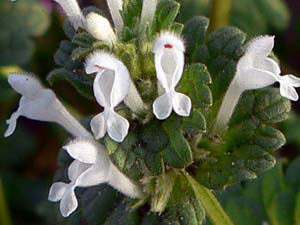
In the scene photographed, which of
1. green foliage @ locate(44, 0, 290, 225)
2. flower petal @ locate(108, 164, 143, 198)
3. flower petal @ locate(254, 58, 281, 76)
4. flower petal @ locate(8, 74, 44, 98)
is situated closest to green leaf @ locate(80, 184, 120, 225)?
green foliage @ locate(44, 0, 290, 225)

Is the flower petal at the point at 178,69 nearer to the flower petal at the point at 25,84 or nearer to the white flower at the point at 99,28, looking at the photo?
the white flower at the point at 99,28

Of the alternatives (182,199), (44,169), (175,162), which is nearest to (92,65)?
(175,162)

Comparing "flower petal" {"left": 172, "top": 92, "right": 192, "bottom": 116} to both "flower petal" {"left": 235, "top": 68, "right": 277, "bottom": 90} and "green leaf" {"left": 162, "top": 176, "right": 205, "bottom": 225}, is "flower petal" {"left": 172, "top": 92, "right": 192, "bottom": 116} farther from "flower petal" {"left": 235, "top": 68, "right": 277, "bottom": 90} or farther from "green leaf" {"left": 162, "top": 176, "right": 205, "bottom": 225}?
"green leaf" {"left": 162, "top": 176, "right": 205, "bottom": 225}

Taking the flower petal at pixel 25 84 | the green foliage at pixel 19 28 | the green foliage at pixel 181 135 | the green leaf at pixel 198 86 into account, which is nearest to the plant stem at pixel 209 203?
the green foliage at pixel 181 135

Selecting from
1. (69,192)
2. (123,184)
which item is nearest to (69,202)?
(69,192)

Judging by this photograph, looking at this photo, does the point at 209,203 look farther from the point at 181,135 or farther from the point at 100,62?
the point at 100,62
